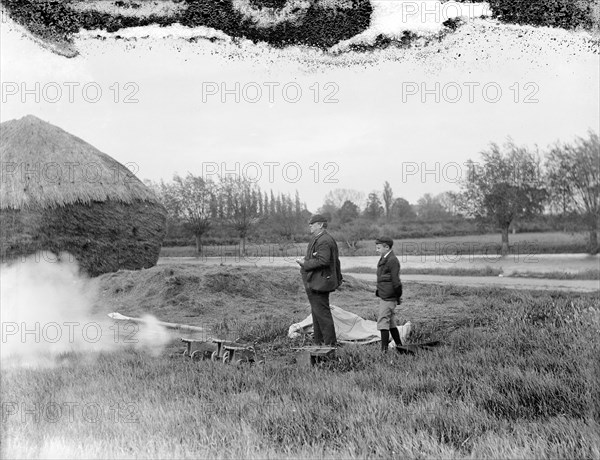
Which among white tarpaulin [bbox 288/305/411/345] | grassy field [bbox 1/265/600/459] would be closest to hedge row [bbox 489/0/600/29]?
grassy field [bbox 1/265/600/459]

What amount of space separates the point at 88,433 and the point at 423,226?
27.9 feet

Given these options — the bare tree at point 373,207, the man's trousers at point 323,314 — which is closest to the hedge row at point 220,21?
the man's trousers at point 323,314

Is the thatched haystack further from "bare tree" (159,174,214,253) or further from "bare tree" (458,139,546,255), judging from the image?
"bare tree" (458,139,546,255)

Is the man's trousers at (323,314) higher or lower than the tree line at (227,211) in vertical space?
lower

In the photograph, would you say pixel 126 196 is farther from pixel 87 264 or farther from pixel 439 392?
pixel 439 392

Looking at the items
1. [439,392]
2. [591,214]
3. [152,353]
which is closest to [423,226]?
[591,214]

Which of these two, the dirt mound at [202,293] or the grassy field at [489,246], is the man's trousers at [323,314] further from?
the grassy field at [489,246]

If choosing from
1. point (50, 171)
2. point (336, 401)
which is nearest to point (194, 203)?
point (50, 171)

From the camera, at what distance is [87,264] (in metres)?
12.8

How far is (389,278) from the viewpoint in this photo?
718 centimetres

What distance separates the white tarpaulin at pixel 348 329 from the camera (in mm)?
7984

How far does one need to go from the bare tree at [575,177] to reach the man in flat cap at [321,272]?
13.8 ft

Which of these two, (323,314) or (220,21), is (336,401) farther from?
(323,314)

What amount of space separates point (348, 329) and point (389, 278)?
1.46 meters
